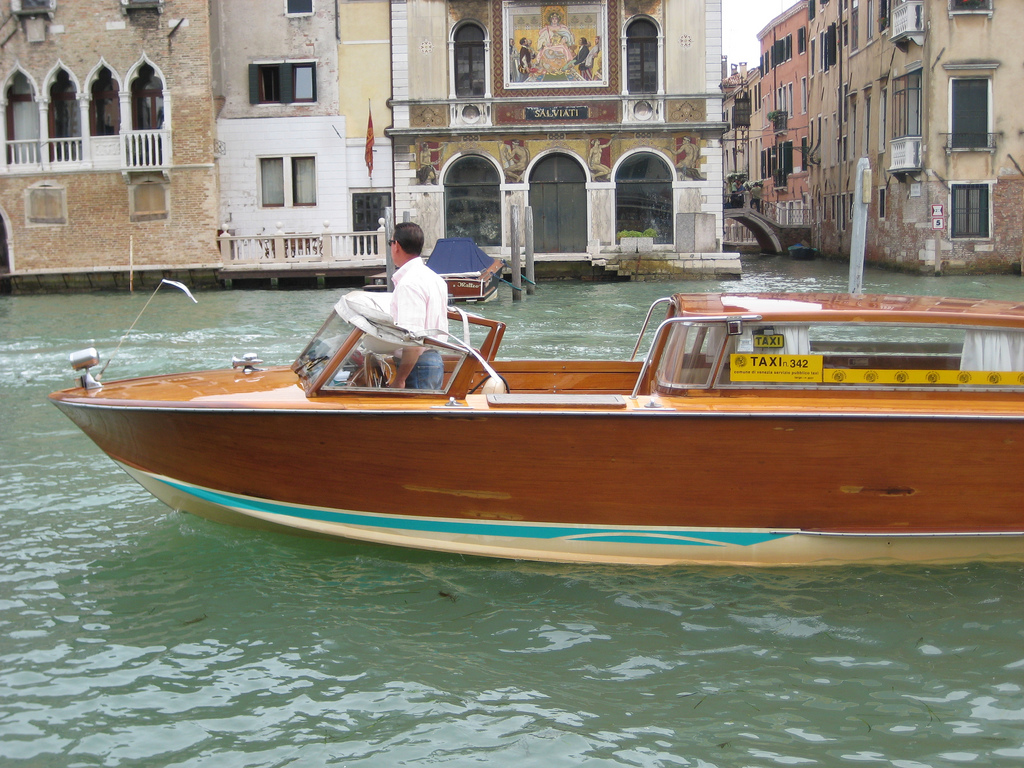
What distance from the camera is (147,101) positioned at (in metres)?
25.6

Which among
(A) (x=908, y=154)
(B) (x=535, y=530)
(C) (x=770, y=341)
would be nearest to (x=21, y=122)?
(A) (x=908, y=154)

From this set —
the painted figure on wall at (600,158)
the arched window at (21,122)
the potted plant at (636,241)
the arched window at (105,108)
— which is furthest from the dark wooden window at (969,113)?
the arched window at (21,122)

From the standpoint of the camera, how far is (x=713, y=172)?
25.6 meters

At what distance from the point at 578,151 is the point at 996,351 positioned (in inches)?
858

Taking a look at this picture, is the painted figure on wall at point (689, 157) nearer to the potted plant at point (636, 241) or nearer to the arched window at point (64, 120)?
the potted plant at point (636, 241)

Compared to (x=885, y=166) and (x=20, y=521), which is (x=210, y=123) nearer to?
(x=885, y=166)

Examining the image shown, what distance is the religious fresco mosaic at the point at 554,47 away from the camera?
25422 millimetres

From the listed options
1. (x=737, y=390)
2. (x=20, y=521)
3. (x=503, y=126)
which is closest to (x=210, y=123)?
(x=503, y=126)

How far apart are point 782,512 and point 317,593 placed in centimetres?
206

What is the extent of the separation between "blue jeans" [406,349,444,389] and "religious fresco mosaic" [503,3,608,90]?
21716mm

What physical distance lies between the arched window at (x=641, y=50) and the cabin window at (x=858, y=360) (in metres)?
22.0

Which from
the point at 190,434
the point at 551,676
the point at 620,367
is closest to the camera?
the point at 551,676

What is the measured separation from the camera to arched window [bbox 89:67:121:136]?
Result: 2562 cm

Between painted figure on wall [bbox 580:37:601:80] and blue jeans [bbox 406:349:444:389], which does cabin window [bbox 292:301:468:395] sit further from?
painted figure on wall [bbox 580:37:601:80]
